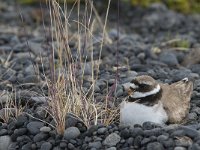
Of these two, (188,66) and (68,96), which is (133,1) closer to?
(188,66)

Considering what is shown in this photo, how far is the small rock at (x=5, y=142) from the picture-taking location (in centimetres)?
569

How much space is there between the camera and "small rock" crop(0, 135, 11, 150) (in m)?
5.69

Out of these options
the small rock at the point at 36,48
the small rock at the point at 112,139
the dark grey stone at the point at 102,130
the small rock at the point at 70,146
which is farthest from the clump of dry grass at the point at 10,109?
the small rock at the point at 36,48

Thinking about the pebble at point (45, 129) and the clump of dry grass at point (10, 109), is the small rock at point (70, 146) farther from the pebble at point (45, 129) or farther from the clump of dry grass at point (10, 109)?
the clump of dry grass at point (10, 109)

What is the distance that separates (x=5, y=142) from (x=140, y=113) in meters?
1.35

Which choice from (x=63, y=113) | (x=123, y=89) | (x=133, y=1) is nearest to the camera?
(x=63, y=113)

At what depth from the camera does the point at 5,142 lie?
5723mm

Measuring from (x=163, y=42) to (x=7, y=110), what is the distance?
13.3ft

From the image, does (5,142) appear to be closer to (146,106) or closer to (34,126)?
(34,126)

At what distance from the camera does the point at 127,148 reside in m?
5.25

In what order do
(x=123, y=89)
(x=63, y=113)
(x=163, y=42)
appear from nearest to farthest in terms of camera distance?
1. (x=63, y=113)
2. (x=123, y=89)
3. (x=163, y=42)

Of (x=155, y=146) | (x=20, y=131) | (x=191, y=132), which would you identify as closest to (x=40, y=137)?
(x=20, y=131)

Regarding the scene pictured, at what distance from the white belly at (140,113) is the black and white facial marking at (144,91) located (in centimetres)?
6

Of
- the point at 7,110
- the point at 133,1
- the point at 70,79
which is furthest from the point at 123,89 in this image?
the point at 133,1
